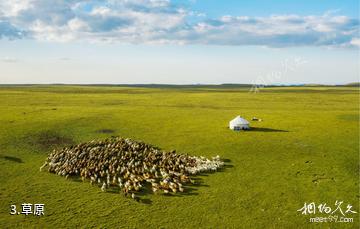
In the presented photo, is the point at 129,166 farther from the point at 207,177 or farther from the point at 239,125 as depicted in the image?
the point at 239,125

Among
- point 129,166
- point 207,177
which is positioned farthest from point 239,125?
point 129,166

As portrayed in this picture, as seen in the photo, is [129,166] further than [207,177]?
Yes

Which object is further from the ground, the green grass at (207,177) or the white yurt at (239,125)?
the white yurt at (239,125)

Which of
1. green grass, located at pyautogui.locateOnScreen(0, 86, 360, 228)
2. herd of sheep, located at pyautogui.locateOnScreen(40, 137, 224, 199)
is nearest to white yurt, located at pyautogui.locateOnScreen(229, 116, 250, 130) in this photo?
green grass, located at pyautogui.locateOnScreen(0, 86, 360, 228)

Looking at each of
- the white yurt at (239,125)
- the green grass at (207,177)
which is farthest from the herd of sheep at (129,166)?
the white yurt at (239,125)

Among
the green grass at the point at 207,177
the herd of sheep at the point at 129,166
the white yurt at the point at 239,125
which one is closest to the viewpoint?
the green grass at the point at 207,177

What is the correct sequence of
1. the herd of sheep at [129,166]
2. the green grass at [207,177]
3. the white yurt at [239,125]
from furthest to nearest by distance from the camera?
the white yurt at [239,125] → the herd of sheep at [129,166] → the green grass at [207,177]

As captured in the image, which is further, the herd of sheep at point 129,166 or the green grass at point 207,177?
the herd of sheep at point 129,166

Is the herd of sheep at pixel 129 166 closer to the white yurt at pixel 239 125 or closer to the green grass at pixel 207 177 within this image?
the green grass at pixel 207 177

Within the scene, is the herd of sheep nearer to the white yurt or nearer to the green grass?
the green grass

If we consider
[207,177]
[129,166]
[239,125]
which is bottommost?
[207,177]
